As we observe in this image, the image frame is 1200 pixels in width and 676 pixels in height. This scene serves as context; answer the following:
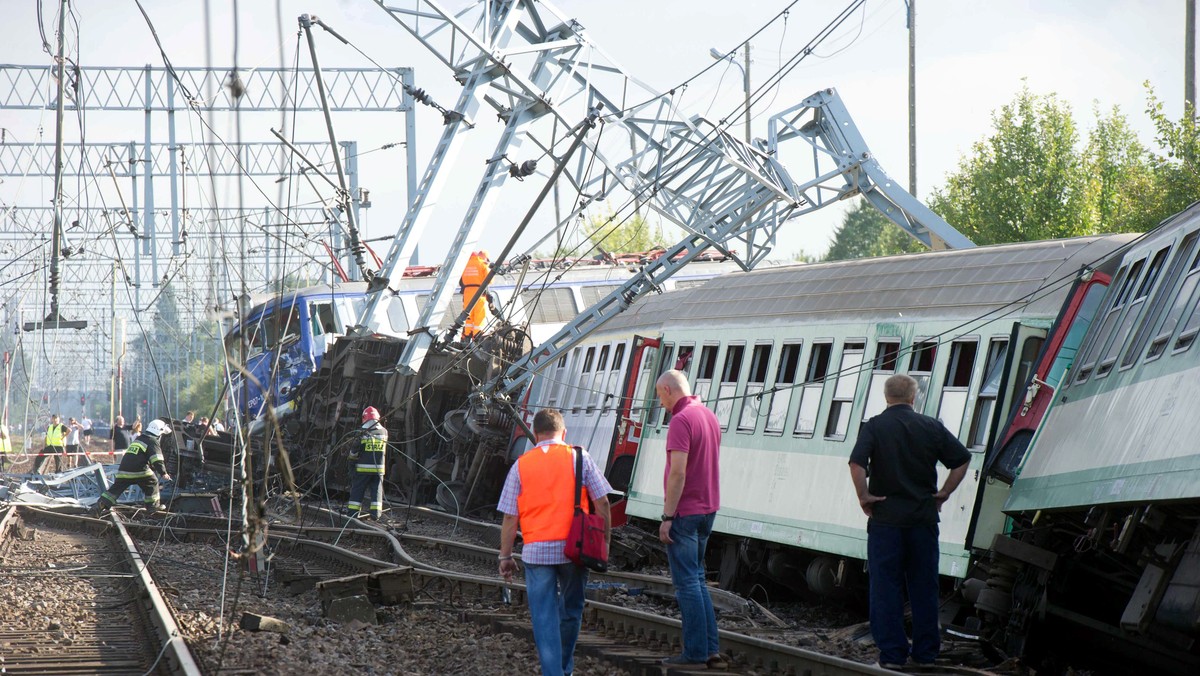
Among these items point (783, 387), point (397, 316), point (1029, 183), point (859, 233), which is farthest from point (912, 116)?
point (859, 233)

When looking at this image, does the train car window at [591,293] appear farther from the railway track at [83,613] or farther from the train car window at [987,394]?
the train car window at [987,394]

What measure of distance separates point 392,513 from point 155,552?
7.75 metres

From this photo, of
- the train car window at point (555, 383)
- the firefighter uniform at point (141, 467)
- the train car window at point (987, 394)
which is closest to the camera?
the train car window at point (987, 394)

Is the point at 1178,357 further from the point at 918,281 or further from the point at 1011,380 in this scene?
the point at 918,281

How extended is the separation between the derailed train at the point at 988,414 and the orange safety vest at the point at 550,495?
3.05 m

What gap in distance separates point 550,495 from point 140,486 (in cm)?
1696

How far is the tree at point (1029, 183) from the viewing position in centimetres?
3591

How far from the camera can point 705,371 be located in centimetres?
1689

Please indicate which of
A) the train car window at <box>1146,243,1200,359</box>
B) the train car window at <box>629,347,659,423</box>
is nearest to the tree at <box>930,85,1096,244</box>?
the train car window at <box>629,347,659,423</box>

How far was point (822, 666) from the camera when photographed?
8.62m

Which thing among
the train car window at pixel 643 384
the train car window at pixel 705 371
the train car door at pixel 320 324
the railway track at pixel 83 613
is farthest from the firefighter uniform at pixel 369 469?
the train car door at pixel 320 324

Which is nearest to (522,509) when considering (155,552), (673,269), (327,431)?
(155,552)

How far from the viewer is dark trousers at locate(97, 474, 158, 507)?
23094 millimetres

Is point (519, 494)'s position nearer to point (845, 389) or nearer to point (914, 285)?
point (845, 389)
